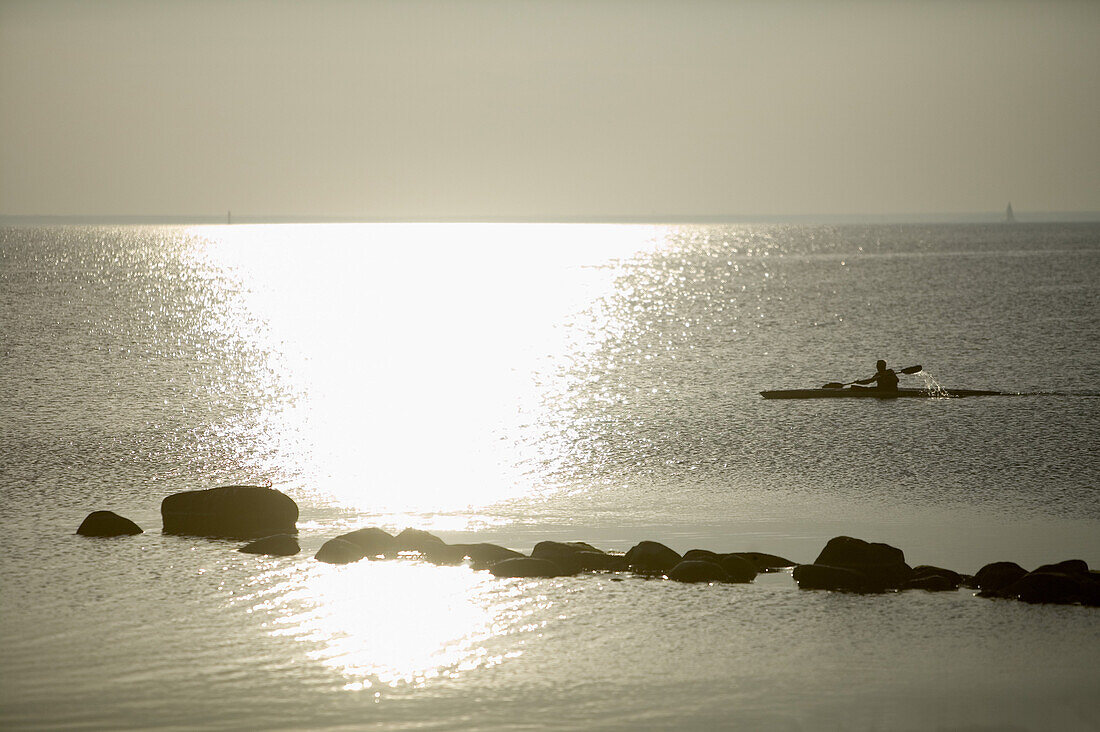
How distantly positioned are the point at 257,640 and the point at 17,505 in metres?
12.4

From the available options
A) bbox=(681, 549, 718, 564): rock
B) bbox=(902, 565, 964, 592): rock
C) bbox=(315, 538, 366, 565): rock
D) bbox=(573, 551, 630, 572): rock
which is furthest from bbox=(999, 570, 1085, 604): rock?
bbox=(315, 538, 366, 565): rock

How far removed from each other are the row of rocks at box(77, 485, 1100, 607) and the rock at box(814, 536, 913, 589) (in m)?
0.02

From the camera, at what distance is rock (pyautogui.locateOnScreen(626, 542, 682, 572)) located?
23172 millimetres

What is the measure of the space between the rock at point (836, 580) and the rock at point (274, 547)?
9.60 meters

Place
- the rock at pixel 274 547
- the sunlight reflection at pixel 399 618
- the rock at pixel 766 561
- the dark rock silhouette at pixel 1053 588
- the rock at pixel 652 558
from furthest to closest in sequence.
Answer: the rock at pixel 274 547, the rock at pixel 766 561, the rock at pixel 652 558, the dark rock silhouette at pixel 1053 588, the sunlight reflection at pixel 399 618

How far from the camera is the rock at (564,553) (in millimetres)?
23306

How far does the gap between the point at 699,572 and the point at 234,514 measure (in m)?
10.0

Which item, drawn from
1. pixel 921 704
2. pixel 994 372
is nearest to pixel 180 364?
pixel 994 372

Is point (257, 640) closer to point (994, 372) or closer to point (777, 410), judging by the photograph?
point (777, 410)

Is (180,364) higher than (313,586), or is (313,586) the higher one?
(180,364)

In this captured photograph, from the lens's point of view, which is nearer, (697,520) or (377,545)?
(377,545)

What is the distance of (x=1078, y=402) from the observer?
1810 inches

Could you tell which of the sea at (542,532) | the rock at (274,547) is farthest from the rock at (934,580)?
the rock at (274,547)

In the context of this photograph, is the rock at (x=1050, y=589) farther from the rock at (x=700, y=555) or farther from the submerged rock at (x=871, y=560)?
the rock at (x=700, y=555)
